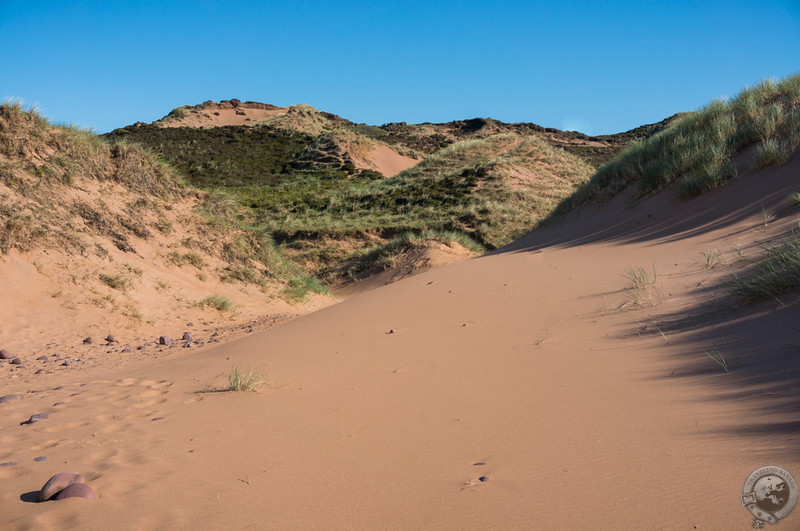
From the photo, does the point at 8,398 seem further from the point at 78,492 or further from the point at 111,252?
the point at 111,252

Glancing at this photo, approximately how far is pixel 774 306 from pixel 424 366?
2.19 metres

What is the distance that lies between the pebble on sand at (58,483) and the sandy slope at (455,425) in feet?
0.21

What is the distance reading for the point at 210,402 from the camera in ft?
11.6

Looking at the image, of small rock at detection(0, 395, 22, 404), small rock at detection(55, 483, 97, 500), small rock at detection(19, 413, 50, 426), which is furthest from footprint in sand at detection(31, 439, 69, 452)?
small rock at detection(0, 395, 22, 404)

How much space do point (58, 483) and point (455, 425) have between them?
1.70m

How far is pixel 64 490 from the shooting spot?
2.20 m

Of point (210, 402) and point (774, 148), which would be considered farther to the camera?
point (774, 148)

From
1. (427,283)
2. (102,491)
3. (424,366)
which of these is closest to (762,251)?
(424,366)

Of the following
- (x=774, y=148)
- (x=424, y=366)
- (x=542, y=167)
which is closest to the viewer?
(x=424, y=366)

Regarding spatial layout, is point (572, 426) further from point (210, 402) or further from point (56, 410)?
point (56, 410)

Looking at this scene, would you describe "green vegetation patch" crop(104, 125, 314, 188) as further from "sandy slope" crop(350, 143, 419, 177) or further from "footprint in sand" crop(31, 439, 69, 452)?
"footprint in sand" crop(31, 439, 69, 452)
